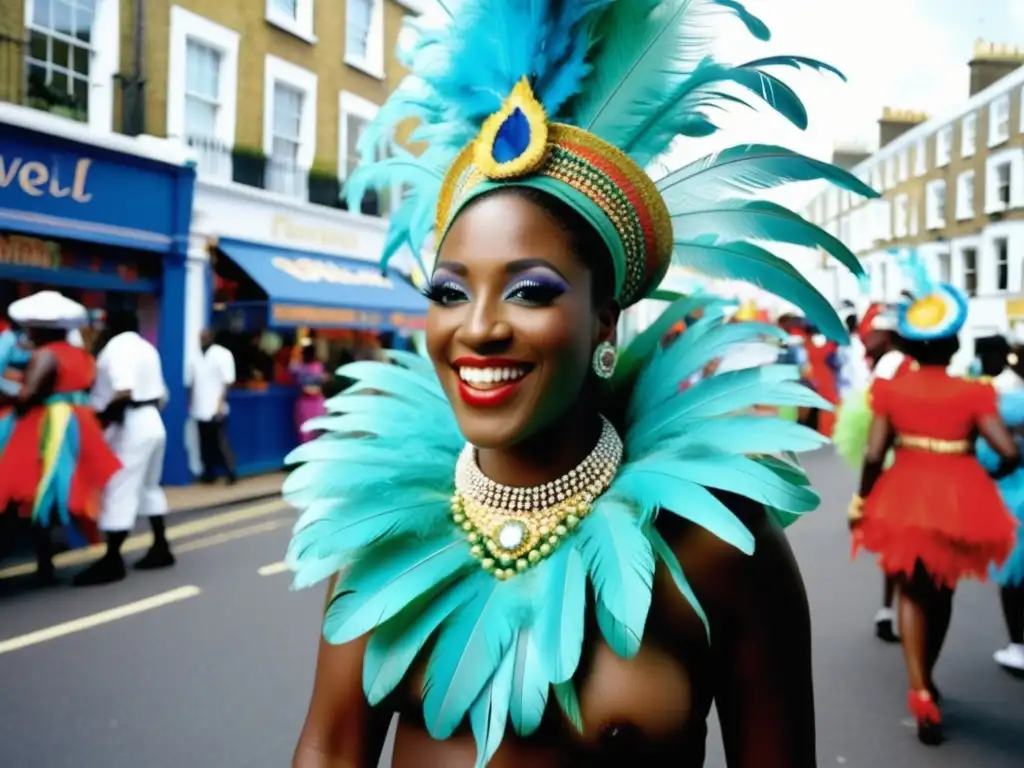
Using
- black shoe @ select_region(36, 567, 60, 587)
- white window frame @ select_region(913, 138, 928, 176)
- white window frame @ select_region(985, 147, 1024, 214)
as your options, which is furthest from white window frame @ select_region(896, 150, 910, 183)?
black shoe @ select_region(36, 567, 60, 587)

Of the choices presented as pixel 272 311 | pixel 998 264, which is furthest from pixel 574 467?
pixel 998 264

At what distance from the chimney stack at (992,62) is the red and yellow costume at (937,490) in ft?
46.6

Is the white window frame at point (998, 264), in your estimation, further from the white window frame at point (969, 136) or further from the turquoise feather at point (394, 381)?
the turquoise feather at point (394, 381)

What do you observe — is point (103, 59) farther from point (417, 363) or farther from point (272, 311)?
point (417, 363)

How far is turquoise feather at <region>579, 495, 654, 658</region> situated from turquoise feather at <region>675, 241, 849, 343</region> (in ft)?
1.85

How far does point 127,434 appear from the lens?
5949 millimetres

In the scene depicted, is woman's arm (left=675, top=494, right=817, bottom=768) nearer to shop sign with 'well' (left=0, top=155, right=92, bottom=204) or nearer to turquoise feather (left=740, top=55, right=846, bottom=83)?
turquoise feather (left=740, top=55, right=846, bottom=83)

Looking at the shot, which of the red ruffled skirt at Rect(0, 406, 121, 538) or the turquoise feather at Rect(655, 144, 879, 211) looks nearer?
the turquoise feather at Rect(655, 144, 879, 211)

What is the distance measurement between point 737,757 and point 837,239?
3.10ft

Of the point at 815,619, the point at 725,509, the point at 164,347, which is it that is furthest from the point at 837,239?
the point at 164,347

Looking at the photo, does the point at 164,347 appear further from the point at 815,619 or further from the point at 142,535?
the point at 815,619

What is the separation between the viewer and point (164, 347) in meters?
10.2

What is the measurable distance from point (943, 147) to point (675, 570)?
91.1ft

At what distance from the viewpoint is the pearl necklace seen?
1.44 m
